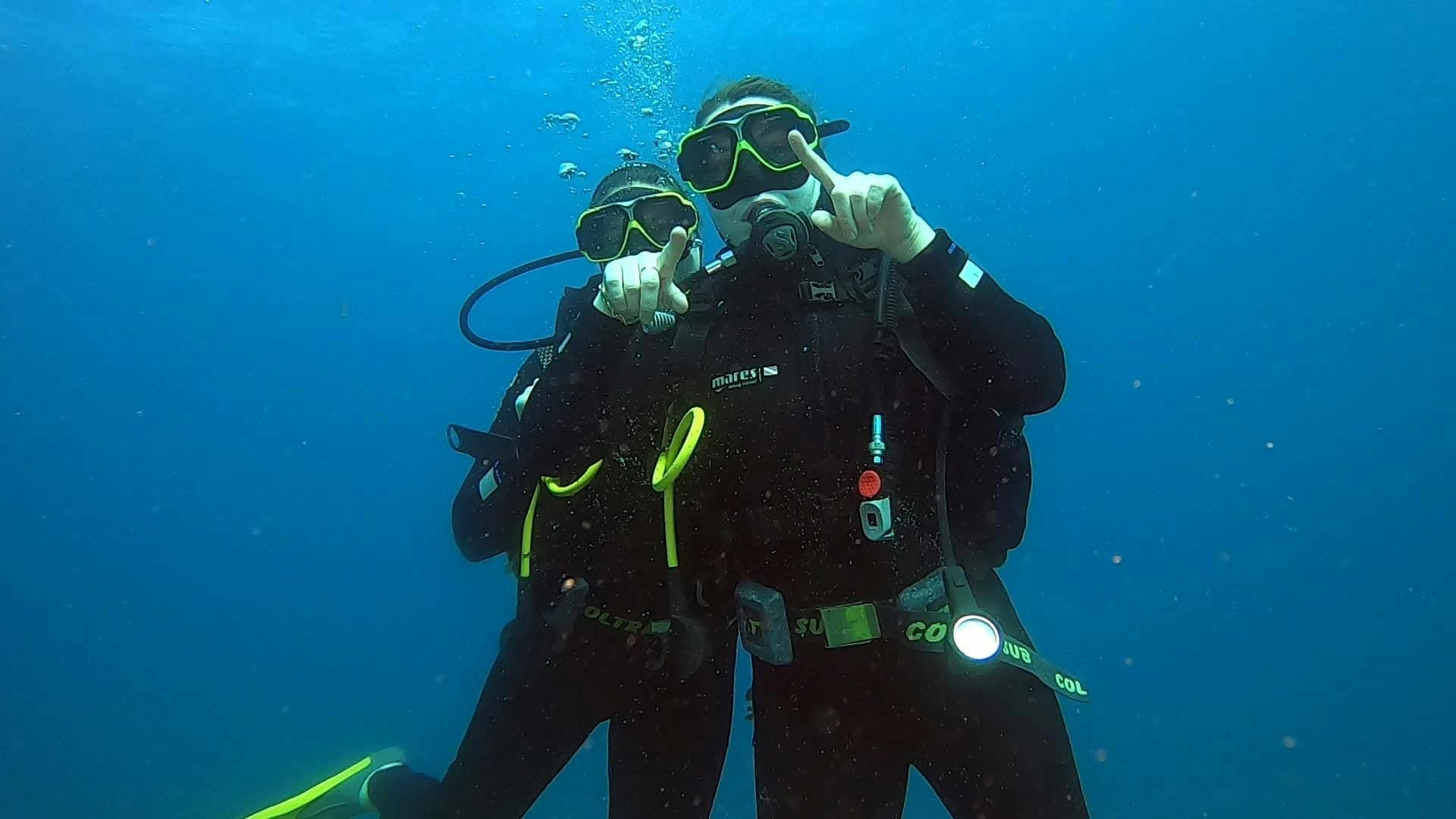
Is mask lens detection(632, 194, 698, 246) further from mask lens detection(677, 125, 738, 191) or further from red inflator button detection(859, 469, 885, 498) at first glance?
red inflator button detection(859, 469, 885, 498)

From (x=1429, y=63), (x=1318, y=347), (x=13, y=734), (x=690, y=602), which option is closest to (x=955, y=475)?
(x=690, y=602)

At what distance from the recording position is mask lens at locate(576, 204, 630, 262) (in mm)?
3725

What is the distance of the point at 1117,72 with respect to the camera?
31.0 metres

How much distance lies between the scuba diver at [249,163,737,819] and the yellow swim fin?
93cm

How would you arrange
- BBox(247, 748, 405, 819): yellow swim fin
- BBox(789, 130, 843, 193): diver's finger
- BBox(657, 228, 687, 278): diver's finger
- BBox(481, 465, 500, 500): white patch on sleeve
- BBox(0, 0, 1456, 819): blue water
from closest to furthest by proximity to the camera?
BBox(789, 130, 843, 193): diver's finger → BBox(657, 228, 687, 278): diver's finger → BBox(481, 465, 500, 500): white patch on sleeve → BBox(247, 748, 405, 819): yellow swim fin → BBox(0, 0, 1456, 819): blue water

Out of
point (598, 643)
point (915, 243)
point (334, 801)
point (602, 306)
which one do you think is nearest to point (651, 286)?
point (602, 306)

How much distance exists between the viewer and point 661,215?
11.8 ft

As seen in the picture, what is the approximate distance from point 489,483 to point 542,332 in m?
47.7

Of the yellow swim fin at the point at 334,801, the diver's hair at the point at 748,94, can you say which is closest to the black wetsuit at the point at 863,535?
the diver's hair at the point at 748,94

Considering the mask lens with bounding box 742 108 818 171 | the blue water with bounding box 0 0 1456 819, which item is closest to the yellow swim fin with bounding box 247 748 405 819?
the mask lens with bounding box 742 108 818 171

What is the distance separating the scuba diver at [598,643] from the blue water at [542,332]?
8667 mm

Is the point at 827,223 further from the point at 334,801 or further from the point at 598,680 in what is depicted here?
the point at 334,801

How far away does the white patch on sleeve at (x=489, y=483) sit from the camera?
3.69 m

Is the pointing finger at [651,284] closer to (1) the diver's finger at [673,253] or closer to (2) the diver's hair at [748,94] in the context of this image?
(1) the diver's finger at [673,253]
